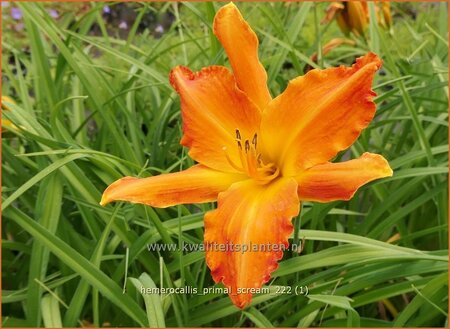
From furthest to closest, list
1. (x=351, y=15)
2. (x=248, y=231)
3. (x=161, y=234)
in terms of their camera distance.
Answer: (x=351, y=15), (x=161, y=234), (x=248, y=231)

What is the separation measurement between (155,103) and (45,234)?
1.87ft

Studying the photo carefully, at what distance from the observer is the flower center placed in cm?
80

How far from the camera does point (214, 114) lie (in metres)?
0.83

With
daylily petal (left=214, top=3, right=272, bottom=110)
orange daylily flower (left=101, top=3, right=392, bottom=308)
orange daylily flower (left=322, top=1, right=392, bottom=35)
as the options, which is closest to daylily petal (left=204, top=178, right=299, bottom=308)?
orange daylily flower (left=101, top=3, right=392, bottom=308)

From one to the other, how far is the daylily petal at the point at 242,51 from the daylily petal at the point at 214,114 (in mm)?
28

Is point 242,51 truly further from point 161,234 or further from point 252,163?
point 161,234

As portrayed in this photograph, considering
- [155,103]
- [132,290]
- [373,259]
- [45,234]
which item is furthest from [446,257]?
[155,103]

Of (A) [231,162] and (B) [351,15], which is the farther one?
(B) [351,15]

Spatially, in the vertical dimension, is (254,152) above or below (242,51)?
below

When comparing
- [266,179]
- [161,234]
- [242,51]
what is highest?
[242,51]

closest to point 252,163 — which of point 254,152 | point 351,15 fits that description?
point 254,152

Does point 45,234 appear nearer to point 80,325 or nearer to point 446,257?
point 80,325

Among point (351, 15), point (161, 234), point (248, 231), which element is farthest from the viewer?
point (351, 15)

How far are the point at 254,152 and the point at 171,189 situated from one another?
12 cm
